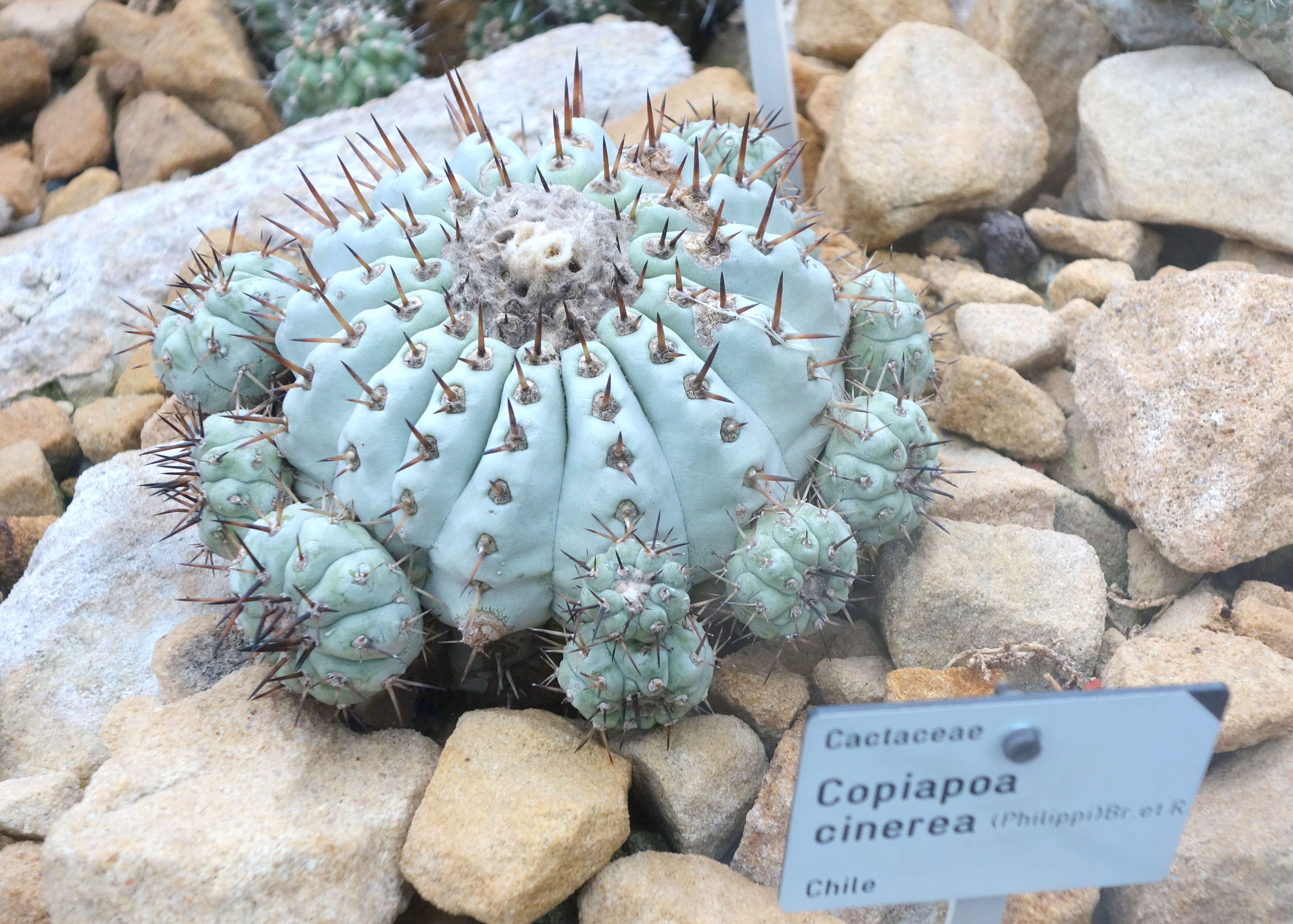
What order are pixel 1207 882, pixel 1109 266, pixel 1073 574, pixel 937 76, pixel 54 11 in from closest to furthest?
1. pixel 1207 882
2. pixel 1073 574
3. pixel 1109 266
4. pixel 937 76
5. pixel 54 11

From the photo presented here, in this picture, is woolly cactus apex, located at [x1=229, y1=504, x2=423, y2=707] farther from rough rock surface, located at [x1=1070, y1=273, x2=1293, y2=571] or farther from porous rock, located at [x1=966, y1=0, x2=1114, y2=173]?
porous rock, located at [x1=966, y1=0, x2=1114, y2=173]

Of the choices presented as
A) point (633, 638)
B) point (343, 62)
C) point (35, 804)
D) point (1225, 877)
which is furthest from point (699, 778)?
point (343, 62)

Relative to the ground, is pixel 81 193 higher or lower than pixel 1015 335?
higher

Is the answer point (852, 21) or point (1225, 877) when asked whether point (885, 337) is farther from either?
point (852, 21)

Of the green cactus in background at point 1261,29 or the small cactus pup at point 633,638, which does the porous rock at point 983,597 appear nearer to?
the small cactus pup at point 633,638

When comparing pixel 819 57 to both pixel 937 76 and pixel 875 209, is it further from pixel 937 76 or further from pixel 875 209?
pixel 875 209

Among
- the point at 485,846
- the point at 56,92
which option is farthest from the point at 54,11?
the point at 485,846
